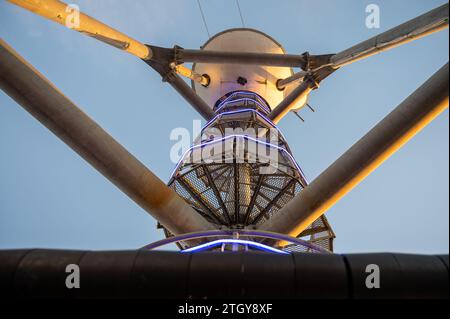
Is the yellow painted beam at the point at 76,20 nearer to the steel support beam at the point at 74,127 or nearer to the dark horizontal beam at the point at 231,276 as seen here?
the steel support beam at the point at 74,127

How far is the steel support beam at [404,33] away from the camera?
724cm

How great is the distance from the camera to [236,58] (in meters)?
16.9

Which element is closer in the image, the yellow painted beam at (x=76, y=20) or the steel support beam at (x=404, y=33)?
the steel support beam at (x=404, y=33)

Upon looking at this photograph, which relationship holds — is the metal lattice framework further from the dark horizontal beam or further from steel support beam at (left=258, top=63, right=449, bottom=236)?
the dark horizontal beam

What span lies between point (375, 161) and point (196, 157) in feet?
18.8

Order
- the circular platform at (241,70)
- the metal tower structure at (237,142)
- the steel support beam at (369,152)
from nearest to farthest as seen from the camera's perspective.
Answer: the steel support beam at (369,152) < the metal tower structure at (237,142) < the circular platform at (241,70)

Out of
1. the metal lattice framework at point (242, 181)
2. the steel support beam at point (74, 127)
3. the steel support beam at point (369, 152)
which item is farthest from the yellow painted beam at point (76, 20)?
the steel support beam at point (369, 152)

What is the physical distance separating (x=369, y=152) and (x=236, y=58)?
1152 centimetres

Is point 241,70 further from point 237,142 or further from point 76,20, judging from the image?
point 76,20

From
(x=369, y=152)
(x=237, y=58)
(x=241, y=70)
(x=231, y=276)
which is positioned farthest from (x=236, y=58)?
(x=231, y=276)

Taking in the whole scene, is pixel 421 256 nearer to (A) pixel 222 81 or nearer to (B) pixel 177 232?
(B) pixel 177 232

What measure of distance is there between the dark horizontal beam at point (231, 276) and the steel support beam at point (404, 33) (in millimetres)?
5533
